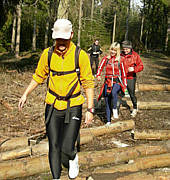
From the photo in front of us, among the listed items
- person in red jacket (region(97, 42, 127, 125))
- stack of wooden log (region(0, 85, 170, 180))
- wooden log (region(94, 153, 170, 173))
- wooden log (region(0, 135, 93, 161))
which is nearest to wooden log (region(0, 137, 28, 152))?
stack of wooden log (region(0, 85, 170, 180))

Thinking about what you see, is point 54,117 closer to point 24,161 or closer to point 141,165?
point 24,161

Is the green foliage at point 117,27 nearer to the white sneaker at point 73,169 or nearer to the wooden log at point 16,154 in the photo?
the wooden log at point 16,154

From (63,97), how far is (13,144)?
1.76 metres

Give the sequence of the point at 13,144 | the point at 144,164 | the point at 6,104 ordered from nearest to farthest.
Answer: the point at 144,164, the point at 13,144, the point at 6,104

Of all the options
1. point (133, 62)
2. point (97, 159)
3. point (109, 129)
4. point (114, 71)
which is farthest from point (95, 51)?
point (97, 159)

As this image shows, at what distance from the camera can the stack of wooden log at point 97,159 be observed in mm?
3287

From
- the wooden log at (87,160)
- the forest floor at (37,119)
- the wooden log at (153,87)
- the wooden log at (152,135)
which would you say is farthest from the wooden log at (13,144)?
the wooden log at (153,87)

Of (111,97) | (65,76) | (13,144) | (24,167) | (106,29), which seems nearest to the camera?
(65,76)

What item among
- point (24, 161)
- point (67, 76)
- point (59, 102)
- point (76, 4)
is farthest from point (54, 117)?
point (76, 4)

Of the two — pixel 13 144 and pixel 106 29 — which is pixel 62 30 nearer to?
pixel 13 144

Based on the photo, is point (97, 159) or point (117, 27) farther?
point (117, 27)

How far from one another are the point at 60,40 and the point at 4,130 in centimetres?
307

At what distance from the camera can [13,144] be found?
4207mm

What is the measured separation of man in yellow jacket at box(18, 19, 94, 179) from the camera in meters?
3.05
